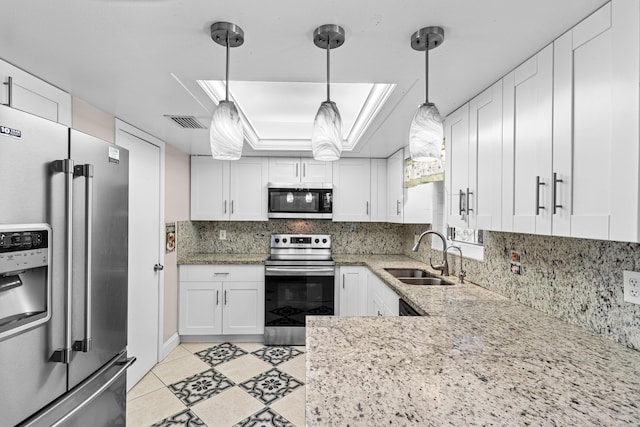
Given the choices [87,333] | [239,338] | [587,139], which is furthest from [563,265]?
[239,338]

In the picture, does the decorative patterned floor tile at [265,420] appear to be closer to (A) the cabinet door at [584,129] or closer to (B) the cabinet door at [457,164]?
(B) the cabinet door at [457,164]

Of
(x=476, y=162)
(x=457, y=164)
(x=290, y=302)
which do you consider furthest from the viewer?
(x=290, y=302)

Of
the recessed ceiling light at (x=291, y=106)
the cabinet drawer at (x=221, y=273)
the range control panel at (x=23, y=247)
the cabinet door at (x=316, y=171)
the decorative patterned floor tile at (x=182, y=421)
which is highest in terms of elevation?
the recessed ceiling light at (x=291, y=106)

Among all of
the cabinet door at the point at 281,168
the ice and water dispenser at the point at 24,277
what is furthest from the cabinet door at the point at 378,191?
the ice and water dispenser at the point at 24,277

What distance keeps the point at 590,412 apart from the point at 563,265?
916 millimetres

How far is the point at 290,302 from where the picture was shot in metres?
3.40

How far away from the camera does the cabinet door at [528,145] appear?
1.26 metres

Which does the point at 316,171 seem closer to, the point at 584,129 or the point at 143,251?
the point at 143,251

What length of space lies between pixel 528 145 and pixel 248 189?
290cm

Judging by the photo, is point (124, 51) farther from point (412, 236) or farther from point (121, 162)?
point (412, 236)

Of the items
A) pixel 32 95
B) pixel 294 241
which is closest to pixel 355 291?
pixel 294 241

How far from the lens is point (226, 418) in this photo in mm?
2172

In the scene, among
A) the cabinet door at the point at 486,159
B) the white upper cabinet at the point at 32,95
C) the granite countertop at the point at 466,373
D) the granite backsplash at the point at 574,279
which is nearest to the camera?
the granite countertop at the point at 466,373

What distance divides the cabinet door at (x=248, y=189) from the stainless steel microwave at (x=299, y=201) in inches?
5.7
